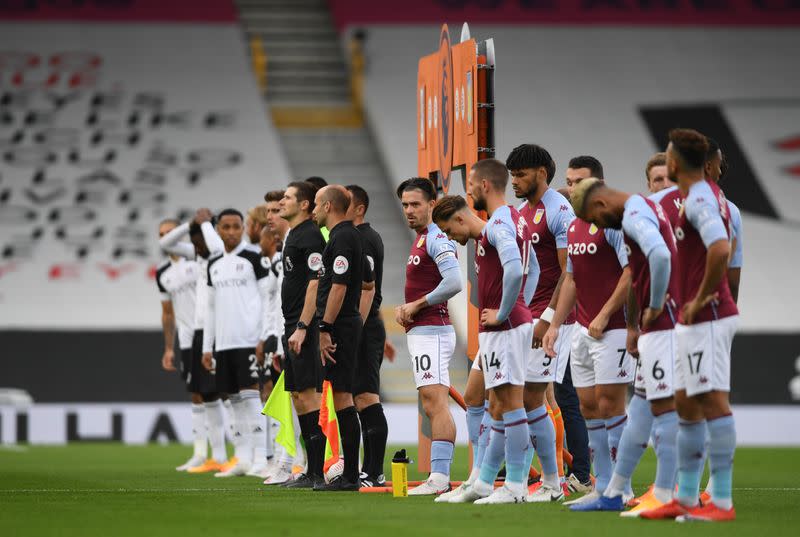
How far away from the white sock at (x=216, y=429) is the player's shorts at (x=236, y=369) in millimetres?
998

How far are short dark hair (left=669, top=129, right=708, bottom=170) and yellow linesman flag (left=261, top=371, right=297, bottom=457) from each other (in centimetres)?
475

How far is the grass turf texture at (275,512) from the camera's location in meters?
7.75

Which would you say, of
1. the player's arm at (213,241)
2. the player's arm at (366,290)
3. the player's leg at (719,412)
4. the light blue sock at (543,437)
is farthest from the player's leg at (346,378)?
the player's arm at (213,241)

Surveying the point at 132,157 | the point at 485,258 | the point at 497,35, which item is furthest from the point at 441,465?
the point at 497,35

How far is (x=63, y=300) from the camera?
23.0 metres

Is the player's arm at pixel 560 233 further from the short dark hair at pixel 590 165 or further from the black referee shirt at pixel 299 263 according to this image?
the black referee shirt at pixel 299 263

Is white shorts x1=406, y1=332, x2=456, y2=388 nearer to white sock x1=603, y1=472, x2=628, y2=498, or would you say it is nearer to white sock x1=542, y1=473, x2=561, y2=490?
white sock x1=542, y1=473, x2=561, y2=490

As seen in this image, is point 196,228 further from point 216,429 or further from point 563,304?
point 563,304

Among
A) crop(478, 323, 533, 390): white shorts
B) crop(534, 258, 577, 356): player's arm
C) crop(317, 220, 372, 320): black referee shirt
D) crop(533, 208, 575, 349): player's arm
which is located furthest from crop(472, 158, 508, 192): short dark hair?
crop(317, 220, 372, 320): black referee shirt

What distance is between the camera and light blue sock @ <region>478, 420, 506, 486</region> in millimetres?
9156

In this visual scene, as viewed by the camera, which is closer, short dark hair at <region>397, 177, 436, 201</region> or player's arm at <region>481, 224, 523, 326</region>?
player's arm at <region>481, 224, 523, 326</region>

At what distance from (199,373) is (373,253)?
12.6 feet

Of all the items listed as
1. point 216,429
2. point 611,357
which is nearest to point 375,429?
point 611,357

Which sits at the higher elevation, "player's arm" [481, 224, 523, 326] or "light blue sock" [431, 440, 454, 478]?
"player's arm" [481, 224, 523, 326]
